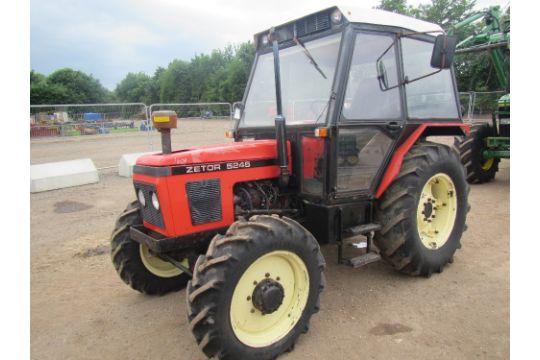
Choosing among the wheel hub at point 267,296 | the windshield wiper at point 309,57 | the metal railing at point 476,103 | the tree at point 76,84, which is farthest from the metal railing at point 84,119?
the tree at point 76,84

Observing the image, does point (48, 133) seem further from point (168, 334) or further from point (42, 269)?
point (168, 334)

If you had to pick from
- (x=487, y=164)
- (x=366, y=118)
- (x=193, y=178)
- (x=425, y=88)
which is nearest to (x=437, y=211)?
(x=425, y=88)

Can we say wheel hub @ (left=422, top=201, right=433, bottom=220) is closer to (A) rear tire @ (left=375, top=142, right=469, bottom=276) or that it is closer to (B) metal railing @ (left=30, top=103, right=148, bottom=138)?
(A) rear tire @ (left=375, top=142, right=469, bottom=276)

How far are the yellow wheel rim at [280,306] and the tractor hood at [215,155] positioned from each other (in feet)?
2.86

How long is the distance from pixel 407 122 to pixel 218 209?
6.32 feet

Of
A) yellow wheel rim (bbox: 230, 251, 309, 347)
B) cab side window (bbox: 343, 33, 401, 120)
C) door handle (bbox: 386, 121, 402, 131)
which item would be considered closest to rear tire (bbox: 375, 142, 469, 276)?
door handle (bbox: 386, 121, 402, 131)

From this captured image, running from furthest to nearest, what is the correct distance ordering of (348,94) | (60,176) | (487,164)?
1. (487,164)
2. (60,176)
3. (348,94)

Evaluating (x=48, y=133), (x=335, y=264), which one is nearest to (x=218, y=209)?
(x=335, y=264)

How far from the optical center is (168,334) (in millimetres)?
3008

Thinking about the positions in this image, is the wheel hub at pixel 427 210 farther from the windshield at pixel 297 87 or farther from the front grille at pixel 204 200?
the front grille at pixel 204 200

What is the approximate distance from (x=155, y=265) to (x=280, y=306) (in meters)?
1.36

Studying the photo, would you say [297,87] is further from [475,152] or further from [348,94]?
[475,152]

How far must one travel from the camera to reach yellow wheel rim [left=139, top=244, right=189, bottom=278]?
11.4 feet

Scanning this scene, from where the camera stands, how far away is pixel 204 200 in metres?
2.98
